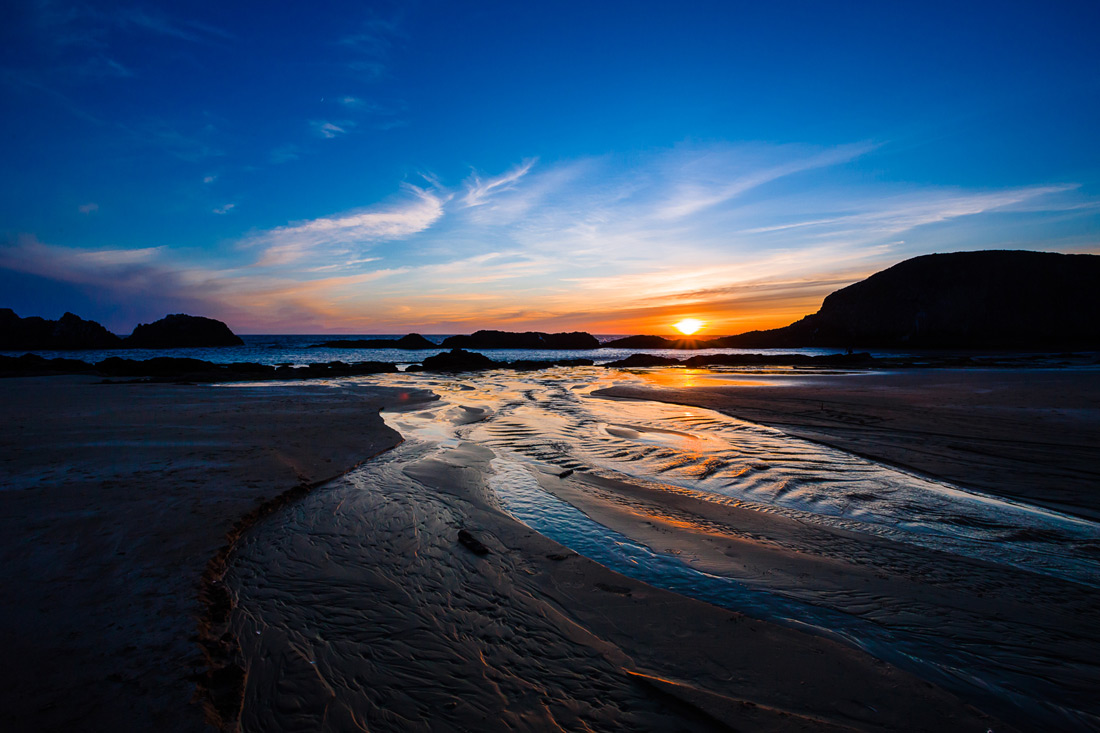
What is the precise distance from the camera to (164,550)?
4336mm

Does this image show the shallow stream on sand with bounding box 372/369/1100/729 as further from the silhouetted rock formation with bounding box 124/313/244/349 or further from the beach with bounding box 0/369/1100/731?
the silhouetted rock formation with bounding box 124/313/244/349

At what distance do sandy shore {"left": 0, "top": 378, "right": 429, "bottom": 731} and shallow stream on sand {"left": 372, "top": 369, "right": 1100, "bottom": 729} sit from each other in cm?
345

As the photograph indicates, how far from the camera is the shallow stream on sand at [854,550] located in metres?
3.09

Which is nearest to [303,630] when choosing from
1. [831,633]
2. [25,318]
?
[831,633]

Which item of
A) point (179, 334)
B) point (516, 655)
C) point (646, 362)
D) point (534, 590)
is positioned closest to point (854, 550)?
point (534, 590)

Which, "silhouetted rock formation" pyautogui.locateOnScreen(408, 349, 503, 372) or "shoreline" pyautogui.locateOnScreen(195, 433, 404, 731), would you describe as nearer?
"shoreline" pyautogui.locateOnScreen(195, 433, 404, 731)

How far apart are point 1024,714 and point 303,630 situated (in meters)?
4.92

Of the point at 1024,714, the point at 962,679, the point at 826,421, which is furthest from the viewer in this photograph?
the point at 826,421

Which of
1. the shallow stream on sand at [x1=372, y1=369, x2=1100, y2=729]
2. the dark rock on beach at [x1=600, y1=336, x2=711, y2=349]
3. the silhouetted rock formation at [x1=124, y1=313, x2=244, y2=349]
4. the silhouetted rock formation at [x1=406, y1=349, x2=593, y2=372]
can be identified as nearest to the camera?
the shallow stream on sand at [x1=372, y1=369, x2=1100, y2=729]

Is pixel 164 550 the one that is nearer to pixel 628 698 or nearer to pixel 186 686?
pixel 186 686

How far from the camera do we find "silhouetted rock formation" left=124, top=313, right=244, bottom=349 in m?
77.2

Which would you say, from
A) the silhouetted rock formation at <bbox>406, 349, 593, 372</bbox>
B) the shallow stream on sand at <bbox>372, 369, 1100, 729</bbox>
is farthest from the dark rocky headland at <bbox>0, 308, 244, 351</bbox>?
the shallow stream on sand at <bbox>372, 369, 1100, 729</bbox>

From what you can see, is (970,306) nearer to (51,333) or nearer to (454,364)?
(454,364)

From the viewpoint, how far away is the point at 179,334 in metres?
79.0
